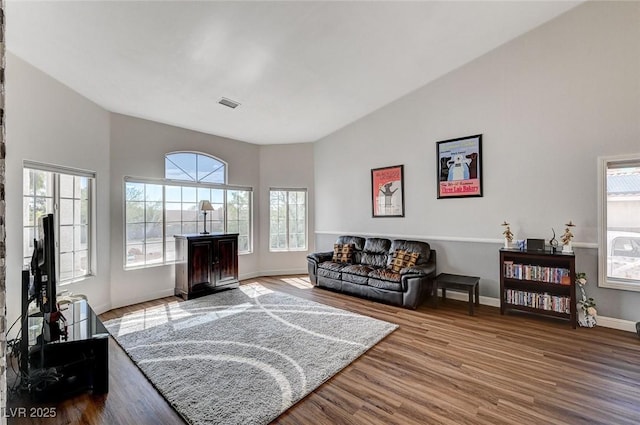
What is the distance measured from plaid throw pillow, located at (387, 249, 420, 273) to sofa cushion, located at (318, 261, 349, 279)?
32.1 inches

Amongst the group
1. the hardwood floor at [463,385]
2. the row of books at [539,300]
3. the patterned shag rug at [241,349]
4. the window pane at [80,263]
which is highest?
the window pane at [80,263]

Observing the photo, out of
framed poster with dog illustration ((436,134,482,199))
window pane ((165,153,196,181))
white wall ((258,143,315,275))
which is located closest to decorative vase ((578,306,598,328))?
framed poster with dog illustration ((436,134,482,199))

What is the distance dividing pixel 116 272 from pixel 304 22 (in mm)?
4201

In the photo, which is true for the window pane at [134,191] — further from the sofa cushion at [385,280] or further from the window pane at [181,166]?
the sofa cushion at [385,280]

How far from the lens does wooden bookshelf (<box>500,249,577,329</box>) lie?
3.26 meters

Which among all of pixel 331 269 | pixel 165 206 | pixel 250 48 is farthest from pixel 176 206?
pixel 250 48

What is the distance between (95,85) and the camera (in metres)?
3.34

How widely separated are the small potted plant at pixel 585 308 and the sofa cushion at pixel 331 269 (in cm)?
306

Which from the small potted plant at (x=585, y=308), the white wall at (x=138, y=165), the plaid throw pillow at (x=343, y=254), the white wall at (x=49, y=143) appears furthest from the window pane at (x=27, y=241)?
the small potted plant at (x=585, y=308)

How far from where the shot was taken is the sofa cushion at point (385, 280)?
13.2ft

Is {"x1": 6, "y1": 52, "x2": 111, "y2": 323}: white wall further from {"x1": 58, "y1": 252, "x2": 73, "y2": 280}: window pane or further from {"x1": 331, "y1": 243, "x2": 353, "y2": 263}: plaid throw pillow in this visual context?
{"x1": 331, "y1": 243, "x2": 353, "y2": 263}: plaid throw pillow

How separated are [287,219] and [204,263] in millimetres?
2179

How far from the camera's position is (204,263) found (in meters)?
4.55

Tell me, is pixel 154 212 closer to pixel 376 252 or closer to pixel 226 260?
pixel 226 260
